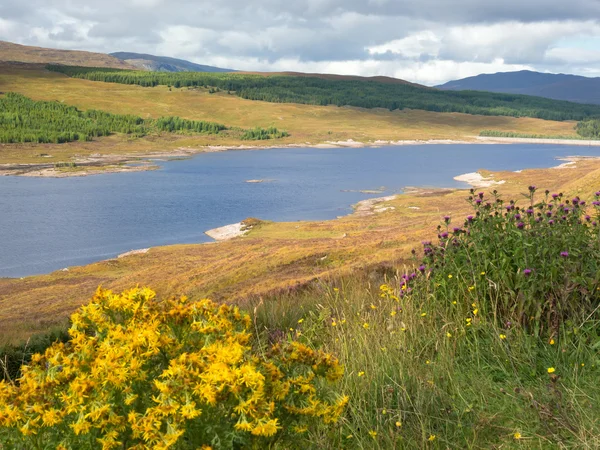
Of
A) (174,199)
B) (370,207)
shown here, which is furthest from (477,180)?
(174,199)

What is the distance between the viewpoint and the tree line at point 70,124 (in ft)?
419

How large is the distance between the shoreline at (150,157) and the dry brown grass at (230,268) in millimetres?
52594

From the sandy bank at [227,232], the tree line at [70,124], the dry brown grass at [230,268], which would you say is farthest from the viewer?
the tree line at [70,124]

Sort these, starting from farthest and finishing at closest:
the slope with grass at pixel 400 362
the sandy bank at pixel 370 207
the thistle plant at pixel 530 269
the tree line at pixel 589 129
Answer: the tree line at pixel 589 129 < the sandy bank at pixel 370 207 < the thistle plant at pixel 530 269 < the slope with grass at pixel 400 362

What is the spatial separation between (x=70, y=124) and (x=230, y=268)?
134816 millimetres

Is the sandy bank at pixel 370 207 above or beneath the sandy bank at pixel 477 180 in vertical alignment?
beneath

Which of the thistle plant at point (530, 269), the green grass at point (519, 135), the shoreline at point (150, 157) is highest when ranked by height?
the thistle plant at point (530, 269)

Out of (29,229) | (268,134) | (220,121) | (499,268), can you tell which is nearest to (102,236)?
(29,229)

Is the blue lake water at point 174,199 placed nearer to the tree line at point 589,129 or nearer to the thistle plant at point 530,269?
the thistle plant at point 530,269

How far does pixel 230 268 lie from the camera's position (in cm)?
2283

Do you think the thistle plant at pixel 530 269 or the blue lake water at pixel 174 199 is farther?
the blue lake water at pixel 174 199

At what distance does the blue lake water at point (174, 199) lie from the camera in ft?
139

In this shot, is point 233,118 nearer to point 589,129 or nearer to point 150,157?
point 150,157

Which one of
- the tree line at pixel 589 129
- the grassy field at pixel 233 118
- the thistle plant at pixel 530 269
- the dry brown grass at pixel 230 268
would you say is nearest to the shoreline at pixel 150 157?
the grassy field at pixel 233 118
